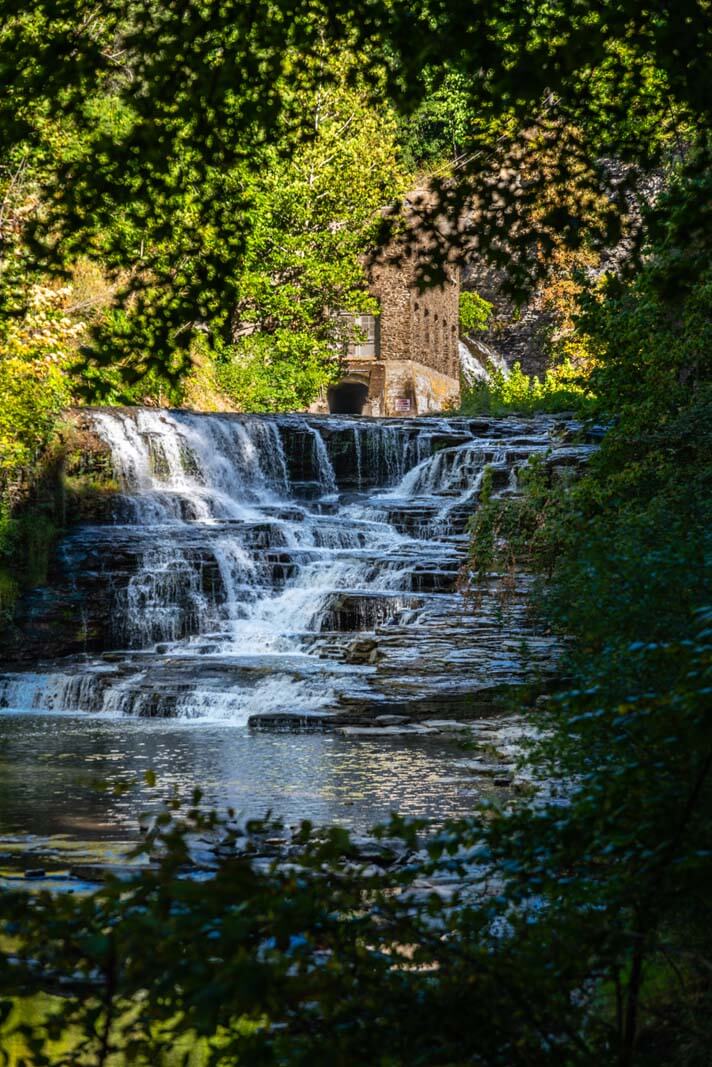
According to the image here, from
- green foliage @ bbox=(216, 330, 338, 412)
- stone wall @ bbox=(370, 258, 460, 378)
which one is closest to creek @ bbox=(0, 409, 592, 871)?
green foliage @ bbox=(216, 330, 338, 412)

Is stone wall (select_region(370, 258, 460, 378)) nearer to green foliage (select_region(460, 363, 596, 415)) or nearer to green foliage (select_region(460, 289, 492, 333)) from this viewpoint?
green foliage (select_region(460, 363, 596, 415))

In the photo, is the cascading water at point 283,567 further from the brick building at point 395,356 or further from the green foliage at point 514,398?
the brick building at point 395,356

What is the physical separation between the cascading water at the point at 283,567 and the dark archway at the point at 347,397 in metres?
20.0

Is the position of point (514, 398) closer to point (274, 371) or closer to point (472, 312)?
point (274, 371)

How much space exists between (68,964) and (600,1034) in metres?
1.65

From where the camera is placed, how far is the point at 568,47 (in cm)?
505

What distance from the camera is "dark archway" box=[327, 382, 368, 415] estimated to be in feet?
180

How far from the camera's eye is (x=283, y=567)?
Result: 952 inches

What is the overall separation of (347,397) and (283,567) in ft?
104

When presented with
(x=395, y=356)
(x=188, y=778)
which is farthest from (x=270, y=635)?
(x=395, y=356)

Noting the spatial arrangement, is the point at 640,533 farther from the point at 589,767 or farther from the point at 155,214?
the point at 155,214

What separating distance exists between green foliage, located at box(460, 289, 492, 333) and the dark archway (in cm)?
969

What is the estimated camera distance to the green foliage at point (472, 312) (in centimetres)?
6262

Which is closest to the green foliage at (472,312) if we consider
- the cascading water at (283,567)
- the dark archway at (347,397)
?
the dark archway at (347,397)
